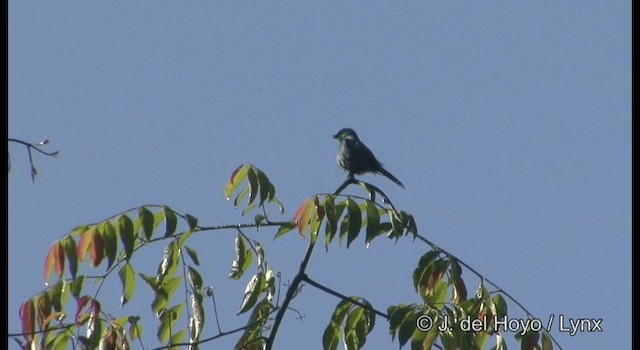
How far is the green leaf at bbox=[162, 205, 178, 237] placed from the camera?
154 inches

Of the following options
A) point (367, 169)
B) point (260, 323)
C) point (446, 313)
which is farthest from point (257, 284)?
point (367, 169)

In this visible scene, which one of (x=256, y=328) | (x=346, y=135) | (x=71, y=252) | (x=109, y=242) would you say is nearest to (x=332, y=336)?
(x=256, y=328)

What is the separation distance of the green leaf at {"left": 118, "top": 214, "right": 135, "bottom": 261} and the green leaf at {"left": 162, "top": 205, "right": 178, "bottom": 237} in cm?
13

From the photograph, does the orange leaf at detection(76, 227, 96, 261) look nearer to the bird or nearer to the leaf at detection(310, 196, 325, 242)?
the leaf at detection(310, 196, 325, 242)

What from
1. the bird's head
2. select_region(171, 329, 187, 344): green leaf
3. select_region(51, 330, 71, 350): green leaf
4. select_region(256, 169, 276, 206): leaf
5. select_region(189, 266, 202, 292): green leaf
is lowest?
select_region(51, 330, 71, 350): green leaf

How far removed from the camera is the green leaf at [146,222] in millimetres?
3834

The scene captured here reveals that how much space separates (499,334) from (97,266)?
1.47 m

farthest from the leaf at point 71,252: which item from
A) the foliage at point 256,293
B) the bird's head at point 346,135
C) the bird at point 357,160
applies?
the bird's head at point 346,135

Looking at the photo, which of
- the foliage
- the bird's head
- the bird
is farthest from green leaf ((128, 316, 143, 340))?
the bird's head

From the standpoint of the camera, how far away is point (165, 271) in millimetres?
3910

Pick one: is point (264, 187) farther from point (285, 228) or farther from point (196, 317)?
point (196, 317)

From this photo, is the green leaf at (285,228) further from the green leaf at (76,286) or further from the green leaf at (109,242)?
the green leaf at (76,286)

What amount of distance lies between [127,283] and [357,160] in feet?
22.8
